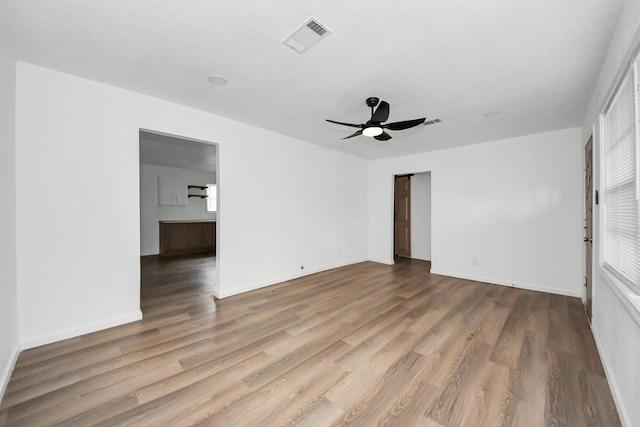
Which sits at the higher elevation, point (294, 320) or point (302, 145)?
point (302, 145)

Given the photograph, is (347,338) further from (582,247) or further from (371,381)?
(582,247)

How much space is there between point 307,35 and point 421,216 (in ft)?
18.6

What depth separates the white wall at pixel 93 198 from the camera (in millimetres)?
2314

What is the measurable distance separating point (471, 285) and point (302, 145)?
3.87 metres

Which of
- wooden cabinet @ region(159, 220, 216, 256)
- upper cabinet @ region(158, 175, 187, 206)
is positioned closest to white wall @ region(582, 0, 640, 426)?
wooden cabinet @ region(159, 220, 216, 256)

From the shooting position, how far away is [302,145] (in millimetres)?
4801

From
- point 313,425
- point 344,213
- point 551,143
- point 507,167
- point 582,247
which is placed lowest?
point 313,425

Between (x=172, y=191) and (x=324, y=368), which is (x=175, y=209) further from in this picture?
(x=324, y=368)

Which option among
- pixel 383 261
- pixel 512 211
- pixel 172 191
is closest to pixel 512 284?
pixel 512 211

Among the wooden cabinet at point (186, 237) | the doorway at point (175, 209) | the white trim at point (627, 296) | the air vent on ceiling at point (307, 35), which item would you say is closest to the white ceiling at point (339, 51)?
the air vent on ceiling at point (307, 35)

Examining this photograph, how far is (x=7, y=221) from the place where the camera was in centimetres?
199

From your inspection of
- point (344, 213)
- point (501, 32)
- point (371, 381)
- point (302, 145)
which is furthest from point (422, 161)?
point (371, 381)

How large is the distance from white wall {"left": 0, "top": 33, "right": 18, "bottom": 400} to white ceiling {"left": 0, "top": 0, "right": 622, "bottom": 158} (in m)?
0.31

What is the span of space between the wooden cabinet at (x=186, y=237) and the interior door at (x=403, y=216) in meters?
5.36
